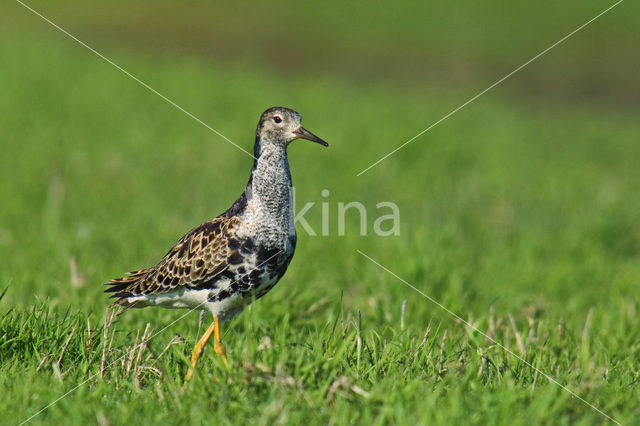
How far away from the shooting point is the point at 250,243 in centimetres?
443

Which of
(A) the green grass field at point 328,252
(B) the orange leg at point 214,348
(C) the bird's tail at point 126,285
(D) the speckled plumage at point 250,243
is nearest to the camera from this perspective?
(A) the green grass field at point 328,252

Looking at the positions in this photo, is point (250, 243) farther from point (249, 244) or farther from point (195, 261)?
point (195, 261)

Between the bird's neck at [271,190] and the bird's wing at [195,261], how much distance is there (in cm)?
19

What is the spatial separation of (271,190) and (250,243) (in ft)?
1.10

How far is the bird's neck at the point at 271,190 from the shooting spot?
4430mm

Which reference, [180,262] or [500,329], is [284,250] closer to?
[180,262]

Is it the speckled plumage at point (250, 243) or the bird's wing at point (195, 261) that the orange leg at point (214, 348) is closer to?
the speckled plumage at point (250, 243)

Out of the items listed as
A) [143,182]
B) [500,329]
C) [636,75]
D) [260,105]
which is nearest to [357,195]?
[143,182]

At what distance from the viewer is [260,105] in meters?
14.9

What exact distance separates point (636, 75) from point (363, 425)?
2881 centimetres

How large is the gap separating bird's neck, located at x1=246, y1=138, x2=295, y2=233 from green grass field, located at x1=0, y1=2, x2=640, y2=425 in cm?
60

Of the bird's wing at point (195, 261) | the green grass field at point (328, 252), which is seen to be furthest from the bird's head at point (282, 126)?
the green grass field at point (328, 252)

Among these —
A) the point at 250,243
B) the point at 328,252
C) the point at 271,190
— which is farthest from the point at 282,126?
the point at 328,252

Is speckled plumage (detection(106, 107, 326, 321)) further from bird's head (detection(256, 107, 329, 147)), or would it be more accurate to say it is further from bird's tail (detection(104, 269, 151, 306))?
bird's tail (detection(104, 269, 151, 306))
